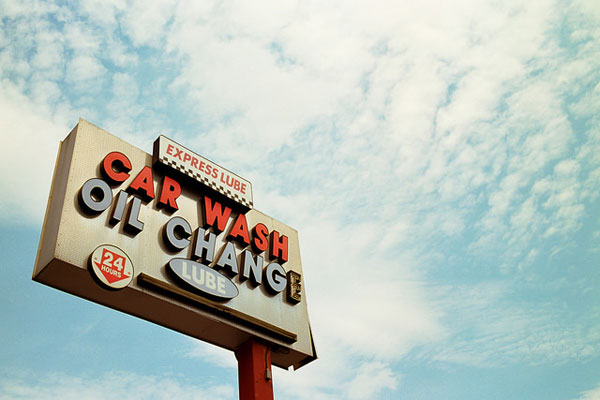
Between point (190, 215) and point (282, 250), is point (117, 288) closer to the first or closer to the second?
point (190, 215)

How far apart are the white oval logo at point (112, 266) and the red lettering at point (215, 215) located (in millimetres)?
2843

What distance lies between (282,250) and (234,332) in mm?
3174

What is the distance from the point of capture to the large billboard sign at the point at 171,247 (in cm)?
1012

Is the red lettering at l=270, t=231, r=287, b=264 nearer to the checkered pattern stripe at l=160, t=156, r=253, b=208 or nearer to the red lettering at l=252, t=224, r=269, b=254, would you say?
the red lettering at l=252, t=224, r=269, b=254

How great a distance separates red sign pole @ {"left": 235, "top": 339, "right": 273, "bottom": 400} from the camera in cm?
1157

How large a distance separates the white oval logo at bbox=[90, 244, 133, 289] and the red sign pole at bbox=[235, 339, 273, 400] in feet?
12.0

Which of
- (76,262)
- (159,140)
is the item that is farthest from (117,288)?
(159,140)

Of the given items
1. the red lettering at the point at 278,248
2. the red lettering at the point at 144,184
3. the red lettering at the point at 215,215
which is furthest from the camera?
the red lettering at the point at 278,248

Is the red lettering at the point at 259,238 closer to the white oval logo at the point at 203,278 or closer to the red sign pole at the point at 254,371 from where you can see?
→ the white oval logo at the point at 203,278

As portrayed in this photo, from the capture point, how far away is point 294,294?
13.7 m

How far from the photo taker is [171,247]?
11578mm

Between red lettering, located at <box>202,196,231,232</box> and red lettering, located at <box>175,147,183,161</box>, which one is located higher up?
red lettering, located at <box>175,147,183,161</box>

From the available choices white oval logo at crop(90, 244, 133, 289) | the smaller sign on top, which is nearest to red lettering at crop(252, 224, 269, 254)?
the smaller sign on top

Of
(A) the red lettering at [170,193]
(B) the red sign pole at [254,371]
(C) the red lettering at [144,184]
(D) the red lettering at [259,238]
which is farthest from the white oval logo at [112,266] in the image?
(D) the red lettering at [259,238]
